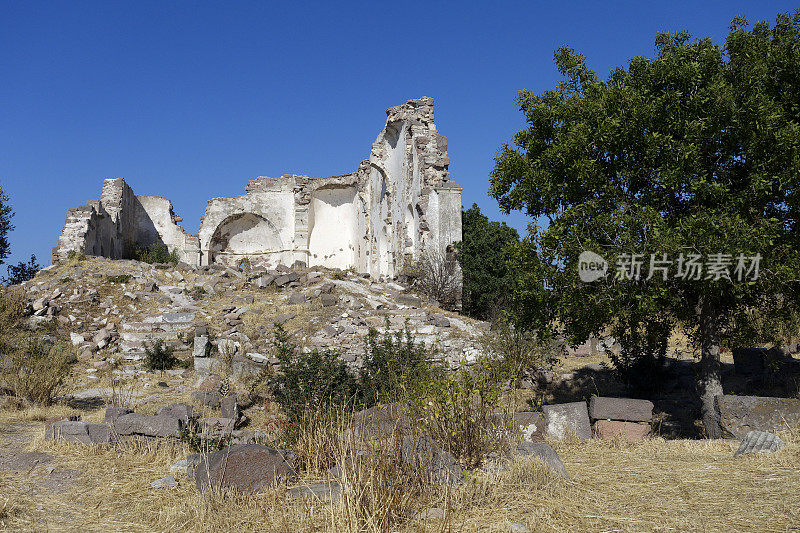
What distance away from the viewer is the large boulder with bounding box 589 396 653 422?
7668 millimetres

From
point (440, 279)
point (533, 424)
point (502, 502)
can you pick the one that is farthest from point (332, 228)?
point (502, 502)

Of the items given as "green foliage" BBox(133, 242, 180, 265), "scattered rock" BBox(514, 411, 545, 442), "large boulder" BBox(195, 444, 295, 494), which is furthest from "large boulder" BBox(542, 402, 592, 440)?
"green foliage" BBox(133, 242, 180, 265)

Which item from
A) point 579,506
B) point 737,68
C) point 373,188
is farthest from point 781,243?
point 373,188

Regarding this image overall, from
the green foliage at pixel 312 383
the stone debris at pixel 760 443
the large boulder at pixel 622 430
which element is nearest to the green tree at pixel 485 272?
the green foliage at pixel 312 383

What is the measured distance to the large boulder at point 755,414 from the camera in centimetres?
698

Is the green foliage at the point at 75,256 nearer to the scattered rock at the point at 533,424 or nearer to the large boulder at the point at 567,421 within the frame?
the scattered rock at the point at 533,424

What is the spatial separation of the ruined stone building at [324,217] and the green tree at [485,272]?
87cm

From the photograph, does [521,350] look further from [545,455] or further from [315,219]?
[315,219]

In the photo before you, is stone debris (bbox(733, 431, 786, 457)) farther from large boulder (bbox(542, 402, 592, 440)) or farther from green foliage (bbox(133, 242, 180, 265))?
green foliage (bbox(133, 242, 180, 265))

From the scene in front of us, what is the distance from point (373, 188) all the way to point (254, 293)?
932 centimetres

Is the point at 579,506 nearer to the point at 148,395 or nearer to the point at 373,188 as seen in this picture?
the point at 148,395

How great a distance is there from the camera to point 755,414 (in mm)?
7141

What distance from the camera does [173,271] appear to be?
1847 centimetres

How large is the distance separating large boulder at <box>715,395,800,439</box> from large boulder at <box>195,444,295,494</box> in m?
5.39
